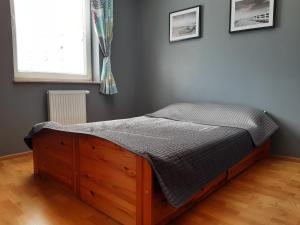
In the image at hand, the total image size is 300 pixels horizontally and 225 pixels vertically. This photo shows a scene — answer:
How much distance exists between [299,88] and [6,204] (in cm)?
280

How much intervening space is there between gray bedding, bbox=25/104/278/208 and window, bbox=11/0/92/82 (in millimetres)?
1109

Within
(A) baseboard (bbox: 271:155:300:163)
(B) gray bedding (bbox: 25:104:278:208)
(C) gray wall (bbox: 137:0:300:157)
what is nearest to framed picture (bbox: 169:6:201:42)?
(C) gray wall (bbox: 137:0:300:157)

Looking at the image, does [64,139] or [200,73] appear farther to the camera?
[200,73]

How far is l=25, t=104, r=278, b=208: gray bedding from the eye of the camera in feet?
4.16

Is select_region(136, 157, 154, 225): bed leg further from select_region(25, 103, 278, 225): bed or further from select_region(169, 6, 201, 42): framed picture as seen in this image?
select_region(169, 6, 201, 42): framed picture

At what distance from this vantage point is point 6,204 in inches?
62.9

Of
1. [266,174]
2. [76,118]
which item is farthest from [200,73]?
[76,118]

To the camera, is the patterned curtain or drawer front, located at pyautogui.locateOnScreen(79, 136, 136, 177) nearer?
drawer front, located at pyautogui.locateOnScreen(79, 136, 136, 177)

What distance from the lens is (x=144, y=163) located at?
1.24 meters

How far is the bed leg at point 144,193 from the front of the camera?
1.22m

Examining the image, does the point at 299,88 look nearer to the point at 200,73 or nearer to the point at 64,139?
the point at 200,73

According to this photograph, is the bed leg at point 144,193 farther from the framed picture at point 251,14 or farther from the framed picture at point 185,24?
the framed picture at point 185,24

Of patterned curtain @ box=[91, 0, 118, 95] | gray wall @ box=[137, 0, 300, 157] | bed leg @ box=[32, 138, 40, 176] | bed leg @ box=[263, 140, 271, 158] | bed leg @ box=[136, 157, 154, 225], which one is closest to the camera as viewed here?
bed leg @ box=[136, 157, 154, 225]

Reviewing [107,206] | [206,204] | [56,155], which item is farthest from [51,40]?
[206,204]
